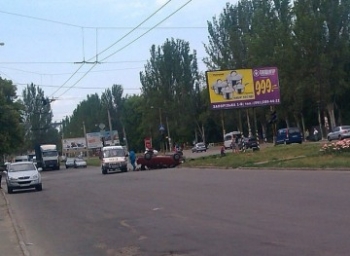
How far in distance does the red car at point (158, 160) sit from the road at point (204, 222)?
3223 cm

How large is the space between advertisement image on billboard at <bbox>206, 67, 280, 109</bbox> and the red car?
5089 mm

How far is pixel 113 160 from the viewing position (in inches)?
2365

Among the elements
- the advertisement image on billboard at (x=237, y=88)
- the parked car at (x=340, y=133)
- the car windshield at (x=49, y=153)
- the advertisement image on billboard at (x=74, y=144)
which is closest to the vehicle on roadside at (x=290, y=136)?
the parked car at (x=340, y=133)

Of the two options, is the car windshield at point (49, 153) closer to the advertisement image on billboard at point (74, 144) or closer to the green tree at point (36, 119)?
the green tree at point (36, 119)

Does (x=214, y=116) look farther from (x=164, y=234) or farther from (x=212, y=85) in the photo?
(x=164, y=234)

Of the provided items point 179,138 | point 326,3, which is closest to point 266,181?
point 326,3

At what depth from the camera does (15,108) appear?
94.9 m

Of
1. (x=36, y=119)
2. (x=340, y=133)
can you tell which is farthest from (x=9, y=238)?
(x=36, y=119)

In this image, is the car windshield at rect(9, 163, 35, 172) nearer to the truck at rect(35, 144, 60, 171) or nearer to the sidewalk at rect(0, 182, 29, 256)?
the sidewalk at rect(0, 182, 29, 256)

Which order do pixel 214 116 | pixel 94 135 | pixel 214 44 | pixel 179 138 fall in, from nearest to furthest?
pixel 214 44 < pixel 214 116 < pixel 179 138 < pixel 94 135

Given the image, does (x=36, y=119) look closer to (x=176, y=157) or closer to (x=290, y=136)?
(x=290, y=136)

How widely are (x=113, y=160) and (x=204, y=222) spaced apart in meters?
43.0

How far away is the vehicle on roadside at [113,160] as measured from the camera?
197ft

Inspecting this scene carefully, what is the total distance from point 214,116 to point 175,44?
1203 cm
